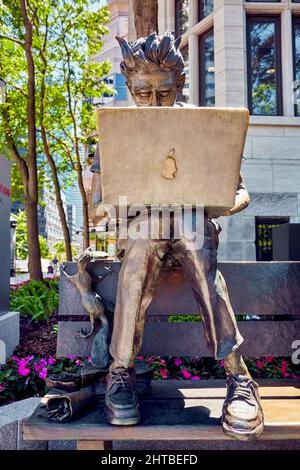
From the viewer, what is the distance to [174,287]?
277 cm

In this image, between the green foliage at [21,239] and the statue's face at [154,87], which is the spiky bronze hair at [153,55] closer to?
the statue's face at [154,87]

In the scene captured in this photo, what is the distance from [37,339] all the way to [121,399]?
9.07 feet

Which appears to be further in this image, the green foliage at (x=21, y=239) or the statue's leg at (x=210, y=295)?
the green foliage at (x=21, y=239)

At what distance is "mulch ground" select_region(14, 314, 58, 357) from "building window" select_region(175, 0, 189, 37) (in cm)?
876

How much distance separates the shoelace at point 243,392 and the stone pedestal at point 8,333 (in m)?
2.34

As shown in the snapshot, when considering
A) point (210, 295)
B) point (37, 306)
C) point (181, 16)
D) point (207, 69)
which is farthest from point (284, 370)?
point (181, 16)

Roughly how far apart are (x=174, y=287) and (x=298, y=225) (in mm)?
2488

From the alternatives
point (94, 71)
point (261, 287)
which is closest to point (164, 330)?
point (261, 287)

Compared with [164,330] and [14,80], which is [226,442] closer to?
[164,330]

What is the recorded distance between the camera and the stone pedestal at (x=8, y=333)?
12.2ft

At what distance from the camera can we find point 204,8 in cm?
1004

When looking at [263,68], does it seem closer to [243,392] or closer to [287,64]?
[287,64]

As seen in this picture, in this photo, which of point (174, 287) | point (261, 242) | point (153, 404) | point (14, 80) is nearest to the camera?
point (153, 404)

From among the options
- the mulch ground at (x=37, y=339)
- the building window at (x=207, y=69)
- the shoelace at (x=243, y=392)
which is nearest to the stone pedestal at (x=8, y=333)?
the mulch ground at (x=37, y=339)
